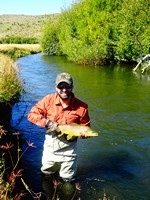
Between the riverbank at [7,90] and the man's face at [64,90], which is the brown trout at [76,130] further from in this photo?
the riverbank at [7,90]

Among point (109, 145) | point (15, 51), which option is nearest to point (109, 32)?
point (15, 51)

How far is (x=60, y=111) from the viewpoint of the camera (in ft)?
23.6

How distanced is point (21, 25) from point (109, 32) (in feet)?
383

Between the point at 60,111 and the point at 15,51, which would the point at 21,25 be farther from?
the point at 60,111

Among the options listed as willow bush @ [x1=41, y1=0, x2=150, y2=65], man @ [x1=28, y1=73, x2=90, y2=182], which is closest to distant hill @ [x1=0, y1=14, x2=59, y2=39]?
willow bush @ [x1=41, y1=0, x2=150, y2=65]

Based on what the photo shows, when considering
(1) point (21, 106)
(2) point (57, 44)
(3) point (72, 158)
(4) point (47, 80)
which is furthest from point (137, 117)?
(2) point (57, 44)

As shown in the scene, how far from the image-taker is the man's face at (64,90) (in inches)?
272

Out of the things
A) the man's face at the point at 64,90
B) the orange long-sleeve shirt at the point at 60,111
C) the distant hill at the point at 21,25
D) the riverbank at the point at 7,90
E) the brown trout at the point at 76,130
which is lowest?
the distant hill at the point at 21,25

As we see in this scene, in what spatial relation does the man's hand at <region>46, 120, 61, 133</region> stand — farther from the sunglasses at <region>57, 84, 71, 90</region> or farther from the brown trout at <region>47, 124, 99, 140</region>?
the sunglasses at <region>57, 84, 71, 90</region>

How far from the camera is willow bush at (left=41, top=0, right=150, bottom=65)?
123 feet

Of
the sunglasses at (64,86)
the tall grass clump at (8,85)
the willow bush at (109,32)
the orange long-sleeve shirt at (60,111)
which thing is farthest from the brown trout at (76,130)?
the willow bush at (109,32)

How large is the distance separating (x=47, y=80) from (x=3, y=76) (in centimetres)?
1129

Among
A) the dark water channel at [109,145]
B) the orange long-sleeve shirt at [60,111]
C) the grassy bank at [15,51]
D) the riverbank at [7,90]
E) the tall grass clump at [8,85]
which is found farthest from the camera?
the grassy bank at [15,51]

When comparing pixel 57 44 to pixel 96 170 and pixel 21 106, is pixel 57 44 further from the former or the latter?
pixel 96 170
